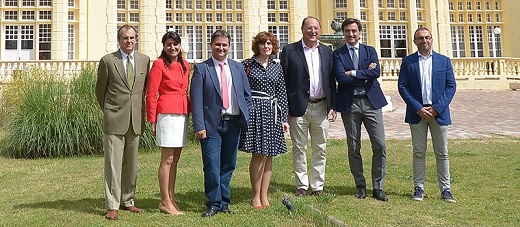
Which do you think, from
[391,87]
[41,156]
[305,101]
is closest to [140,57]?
[305,101]

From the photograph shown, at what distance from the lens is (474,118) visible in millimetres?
14484

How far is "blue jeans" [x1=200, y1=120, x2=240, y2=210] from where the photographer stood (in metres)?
4.71

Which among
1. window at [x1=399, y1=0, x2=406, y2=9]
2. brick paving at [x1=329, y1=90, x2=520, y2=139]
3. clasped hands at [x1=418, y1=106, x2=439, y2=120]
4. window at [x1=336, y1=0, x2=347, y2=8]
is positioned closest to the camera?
clasped hands at [x1=418, y1=106, x2=439, y2=120]

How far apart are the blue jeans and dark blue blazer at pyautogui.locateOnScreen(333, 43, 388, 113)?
1384 millimetres

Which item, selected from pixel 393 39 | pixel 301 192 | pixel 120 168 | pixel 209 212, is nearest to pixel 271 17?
pixel 393 39

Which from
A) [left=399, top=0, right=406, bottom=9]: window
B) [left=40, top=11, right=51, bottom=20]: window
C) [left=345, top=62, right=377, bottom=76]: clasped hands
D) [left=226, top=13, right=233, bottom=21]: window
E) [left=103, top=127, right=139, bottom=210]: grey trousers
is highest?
[left=399, top=0, right=406, bottom=9]: window

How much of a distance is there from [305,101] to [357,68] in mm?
751

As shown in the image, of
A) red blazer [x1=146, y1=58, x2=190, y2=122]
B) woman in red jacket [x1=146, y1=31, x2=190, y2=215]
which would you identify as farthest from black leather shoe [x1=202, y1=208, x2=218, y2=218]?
red blazer [x1=146, y1=58, x2=190, y2=122]

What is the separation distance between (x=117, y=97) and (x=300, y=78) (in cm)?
203

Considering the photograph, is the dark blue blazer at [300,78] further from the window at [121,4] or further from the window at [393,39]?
the window at [393,39]

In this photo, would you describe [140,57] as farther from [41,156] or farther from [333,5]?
[333,5]

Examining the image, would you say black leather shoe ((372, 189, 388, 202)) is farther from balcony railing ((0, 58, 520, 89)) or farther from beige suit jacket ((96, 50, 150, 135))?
balcony railing ((0, 58, 520, 89))

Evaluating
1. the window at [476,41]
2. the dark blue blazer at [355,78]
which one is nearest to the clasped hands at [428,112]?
the dark blue blazer at [355,78]

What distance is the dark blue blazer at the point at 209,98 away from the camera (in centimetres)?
467
